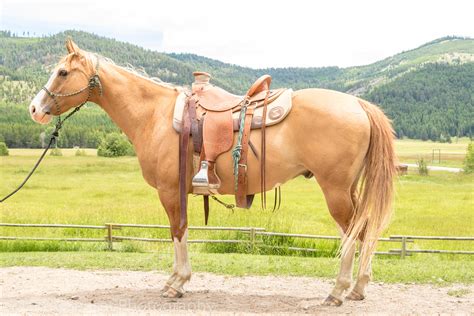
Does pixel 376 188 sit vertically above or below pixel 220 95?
below

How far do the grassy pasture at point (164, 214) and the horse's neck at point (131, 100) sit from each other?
252 centimetres

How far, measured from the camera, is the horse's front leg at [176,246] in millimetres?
5777

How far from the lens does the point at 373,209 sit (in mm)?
5359

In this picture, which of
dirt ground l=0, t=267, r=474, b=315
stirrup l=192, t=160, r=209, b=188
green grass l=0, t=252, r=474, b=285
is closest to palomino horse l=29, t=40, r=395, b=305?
stirrup l=192, t=160, r=209, b=188

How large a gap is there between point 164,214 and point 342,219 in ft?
53.6

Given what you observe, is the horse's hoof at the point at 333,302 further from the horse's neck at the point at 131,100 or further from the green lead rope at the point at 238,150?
the horse's neck at the point at 131,100

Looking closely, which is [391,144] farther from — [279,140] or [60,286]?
[60,286]

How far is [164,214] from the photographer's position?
69.3 ft

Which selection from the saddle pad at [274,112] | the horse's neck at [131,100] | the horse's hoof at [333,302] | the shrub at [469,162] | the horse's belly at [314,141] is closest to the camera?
the horse's belly at [314,141]

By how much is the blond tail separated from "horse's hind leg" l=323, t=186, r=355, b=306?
93mm

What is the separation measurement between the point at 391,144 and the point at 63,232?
37.7ft

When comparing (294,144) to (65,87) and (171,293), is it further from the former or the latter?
(65,87)

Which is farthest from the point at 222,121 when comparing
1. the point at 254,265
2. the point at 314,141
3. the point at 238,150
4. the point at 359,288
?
the point at 254,265

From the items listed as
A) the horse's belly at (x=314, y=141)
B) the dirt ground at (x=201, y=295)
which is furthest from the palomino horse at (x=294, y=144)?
the dirt ground at (x=201, y=295)
